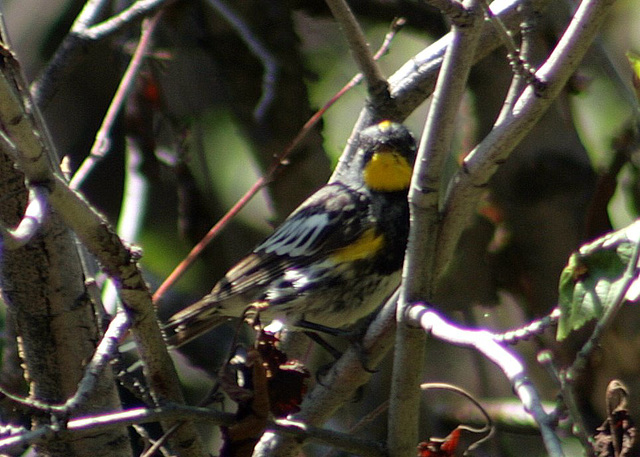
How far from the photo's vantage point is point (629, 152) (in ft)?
12.6

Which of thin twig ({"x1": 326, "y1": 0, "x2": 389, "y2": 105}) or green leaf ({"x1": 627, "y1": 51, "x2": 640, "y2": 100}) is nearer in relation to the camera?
green leaf ({"x1": 627, "y1": 51, "x2": 640, "y2": 100})

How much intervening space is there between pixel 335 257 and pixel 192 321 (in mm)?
569

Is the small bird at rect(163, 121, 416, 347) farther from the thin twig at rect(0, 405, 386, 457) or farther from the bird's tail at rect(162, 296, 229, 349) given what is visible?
the thin twig at rect(0, 405, 386, 457)

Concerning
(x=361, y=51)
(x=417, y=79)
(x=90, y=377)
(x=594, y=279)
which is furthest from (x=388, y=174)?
(x=90, y=377)

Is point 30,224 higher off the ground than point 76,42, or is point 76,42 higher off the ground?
point 76,42

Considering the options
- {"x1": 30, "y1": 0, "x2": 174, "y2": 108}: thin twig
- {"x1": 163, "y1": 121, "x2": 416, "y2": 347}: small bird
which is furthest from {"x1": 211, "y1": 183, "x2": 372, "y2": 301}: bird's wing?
{"x1": 30, "y1": 0, "x2": 174, "y2": 108}: thin twig

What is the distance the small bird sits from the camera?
3320 mm

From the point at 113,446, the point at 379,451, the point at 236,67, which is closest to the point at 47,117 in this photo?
the point at 236,67

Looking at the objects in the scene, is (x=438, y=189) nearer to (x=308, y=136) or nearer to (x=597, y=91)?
(x=308, y=136)

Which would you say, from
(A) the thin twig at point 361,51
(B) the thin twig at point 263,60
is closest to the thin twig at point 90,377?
(A) the thin twig at point 361,51

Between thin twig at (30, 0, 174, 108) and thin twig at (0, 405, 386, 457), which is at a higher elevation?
thin twig at (30, 0, 174, 108)

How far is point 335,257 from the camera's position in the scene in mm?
3381

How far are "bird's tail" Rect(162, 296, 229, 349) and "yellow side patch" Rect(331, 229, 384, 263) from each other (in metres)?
0.48

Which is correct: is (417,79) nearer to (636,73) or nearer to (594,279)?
(636,73)
